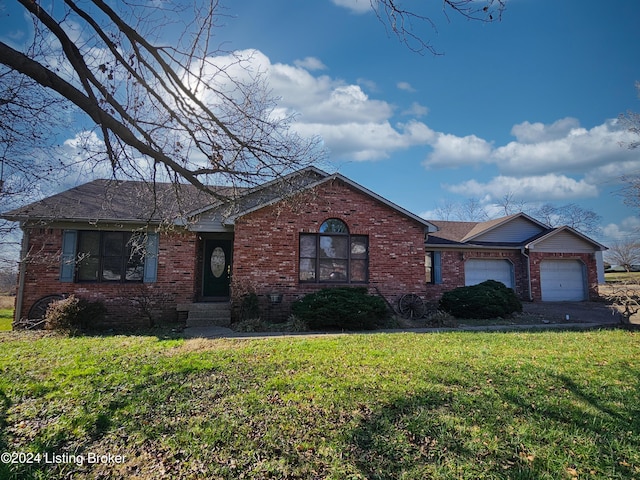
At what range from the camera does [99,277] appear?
37.9 ft

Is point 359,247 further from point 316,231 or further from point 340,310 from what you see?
point 340,310

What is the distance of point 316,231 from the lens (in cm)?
1225

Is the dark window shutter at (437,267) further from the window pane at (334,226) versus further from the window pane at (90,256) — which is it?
the window pane at (90,256)

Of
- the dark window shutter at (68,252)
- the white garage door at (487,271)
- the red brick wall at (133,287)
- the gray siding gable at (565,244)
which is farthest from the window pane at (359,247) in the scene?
the gray siding gable at (565,244)

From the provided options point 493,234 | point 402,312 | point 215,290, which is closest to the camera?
point 402,312

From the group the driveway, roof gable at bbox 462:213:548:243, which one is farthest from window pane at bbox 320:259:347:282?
roof gable at bbox 462:213:548:243

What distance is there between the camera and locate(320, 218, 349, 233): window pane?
12445mm

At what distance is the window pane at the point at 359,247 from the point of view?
12617mm

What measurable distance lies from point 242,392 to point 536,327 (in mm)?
9481

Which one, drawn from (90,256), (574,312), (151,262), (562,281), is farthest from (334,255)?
(562,281)

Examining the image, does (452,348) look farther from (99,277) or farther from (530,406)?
(99,277)

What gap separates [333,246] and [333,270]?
33.0 inches

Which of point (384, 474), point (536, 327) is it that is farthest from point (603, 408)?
point (536, 327)

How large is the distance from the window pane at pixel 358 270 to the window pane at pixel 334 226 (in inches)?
46.6
